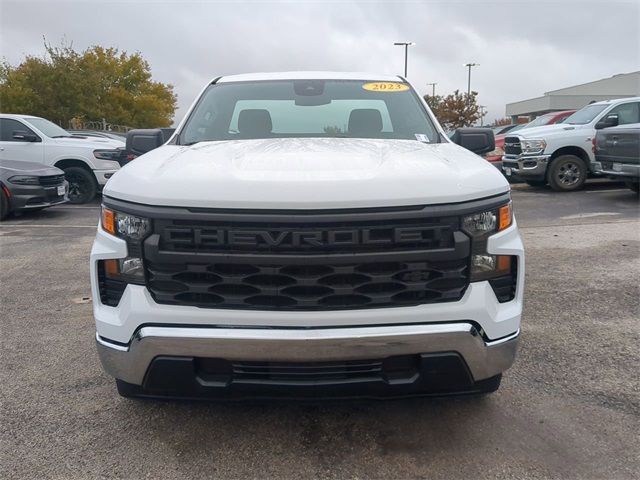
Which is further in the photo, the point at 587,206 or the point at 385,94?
the point at 587,206

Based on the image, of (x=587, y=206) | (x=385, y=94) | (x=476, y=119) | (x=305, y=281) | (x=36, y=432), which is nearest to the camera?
(x=305, y=281)

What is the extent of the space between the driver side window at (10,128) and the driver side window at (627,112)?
11.9 meters

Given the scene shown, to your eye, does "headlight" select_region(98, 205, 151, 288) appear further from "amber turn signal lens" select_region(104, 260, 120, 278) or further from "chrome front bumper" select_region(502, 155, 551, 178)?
"chrome front bumper" select_region(502, 155, 551, 178)

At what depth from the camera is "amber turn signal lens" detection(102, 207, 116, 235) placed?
2.27 meters

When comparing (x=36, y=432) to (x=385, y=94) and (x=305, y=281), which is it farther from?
(x=385, y=94)

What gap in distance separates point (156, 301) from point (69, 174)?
373 inches

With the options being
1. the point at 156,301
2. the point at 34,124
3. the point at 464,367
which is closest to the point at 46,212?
the point at 34,124

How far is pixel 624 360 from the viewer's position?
3303 millimetres

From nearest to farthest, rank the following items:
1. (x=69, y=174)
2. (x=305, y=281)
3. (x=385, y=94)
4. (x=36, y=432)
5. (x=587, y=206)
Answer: (x=305, y=281) → (x=36, y=432) → (x=385, y=94) → (x=587, y=206) → (x=69, y=174)

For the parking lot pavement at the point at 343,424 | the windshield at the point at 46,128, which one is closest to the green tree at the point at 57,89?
the windshield at the point at 46,128

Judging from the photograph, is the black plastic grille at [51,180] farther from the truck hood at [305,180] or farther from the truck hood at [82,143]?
the truck hood at [305,180]

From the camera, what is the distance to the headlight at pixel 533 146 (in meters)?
11.0

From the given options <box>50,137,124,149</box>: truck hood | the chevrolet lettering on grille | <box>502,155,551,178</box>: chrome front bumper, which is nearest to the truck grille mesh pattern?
the chevrolet lettering on grille

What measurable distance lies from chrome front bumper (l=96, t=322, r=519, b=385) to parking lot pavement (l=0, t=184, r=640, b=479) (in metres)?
0.39
